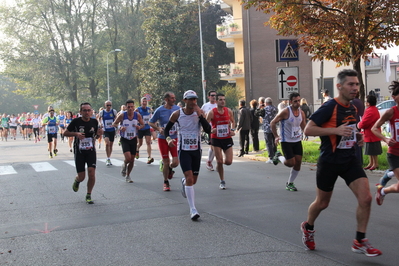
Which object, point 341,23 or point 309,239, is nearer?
point 309,239

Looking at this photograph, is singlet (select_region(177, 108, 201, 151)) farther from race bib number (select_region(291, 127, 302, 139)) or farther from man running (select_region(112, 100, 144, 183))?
man running (select_region(112, 100, 144, 183))

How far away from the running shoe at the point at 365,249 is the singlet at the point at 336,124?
86 centimetres

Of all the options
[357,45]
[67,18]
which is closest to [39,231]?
[357,45]

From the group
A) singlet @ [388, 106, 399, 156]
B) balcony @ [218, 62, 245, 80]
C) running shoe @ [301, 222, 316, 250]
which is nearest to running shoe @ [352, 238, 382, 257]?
running shoe @ [301, 222, 316, 250]

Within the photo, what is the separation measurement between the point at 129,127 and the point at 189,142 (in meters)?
4.36

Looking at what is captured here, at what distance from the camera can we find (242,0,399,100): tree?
40.5 feet

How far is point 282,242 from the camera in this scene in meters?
5.77

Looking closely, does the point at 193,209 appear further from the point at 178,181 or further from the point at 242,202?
the point at 178,181

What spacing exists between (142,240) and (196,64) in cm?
3652

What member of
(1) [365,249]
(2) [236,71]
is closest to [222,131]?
(1) [365,249]

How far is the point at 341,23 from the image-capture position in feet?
42.7

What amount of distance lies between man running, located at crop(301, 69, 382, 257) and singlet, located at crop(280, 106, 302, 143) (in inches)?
158

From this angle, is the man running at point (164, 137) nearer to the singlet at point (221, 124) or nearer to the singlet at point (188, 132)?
the singlet at point (221, 124)

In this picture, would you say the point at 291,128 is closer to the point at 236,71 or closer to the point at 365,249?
the point at 365,249
